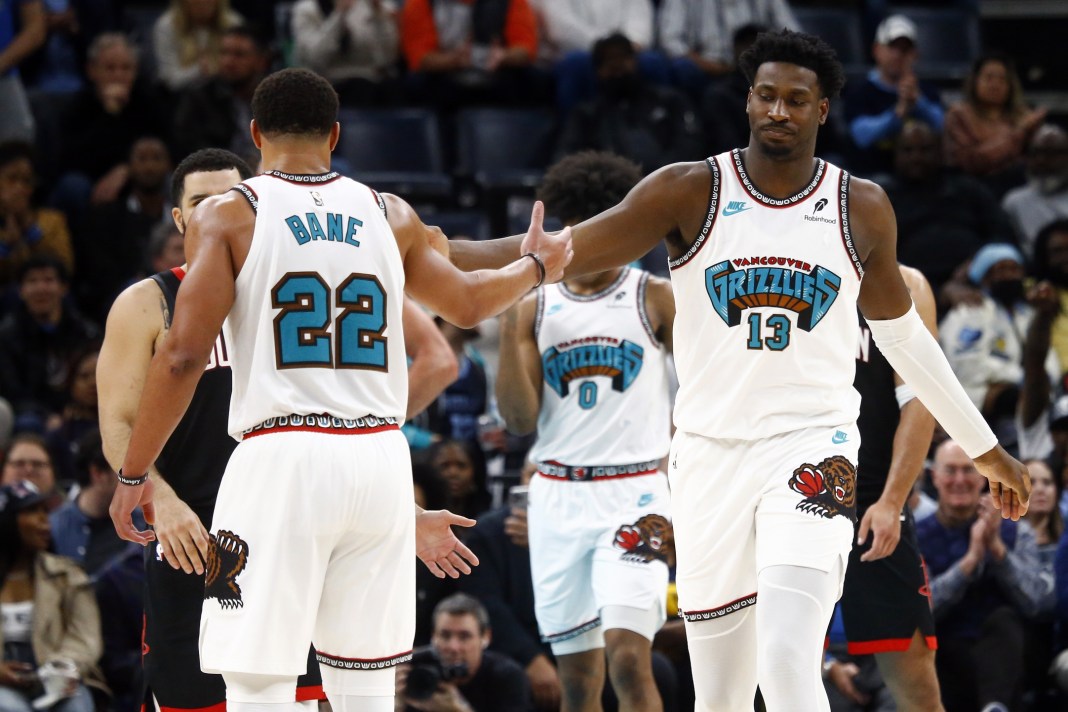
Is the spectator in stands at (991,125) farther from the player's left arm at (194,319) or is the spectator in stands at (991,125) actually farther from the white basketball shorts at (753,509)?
the player's left arm at (194,319)

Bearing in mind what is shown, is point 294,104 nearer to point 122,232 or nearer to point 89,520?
point 89,520

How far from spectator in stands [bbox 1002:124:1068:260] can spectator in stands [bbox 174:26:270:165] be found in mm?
5915

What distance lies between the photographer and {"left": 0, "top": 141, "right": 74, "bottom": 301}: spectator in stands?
11.4 m

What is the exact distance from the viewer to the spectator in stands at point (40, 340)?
10.7 m

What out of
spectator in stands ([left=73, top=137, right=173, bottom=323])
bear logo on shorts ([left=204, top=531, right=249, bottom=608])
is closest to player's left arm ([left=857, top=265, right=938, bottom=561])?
bear logo on shorts ([left=204, top=531, right=249, bottom=608])

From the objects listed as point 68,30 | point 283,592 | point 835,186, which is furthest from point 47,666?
point 68,30

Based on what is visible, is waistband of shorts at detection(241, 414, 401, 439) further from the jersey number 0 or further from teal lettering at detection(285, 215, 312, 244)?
teal lettering at detection(285, 215, 312, 244)

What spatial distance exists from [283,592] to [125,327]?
4.42 feet

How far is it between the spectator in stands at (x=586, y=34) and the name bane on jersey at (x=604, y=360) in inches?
240

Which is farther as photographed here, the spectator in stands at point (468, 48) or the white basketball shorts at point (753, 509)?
the spectator in stands at point (468, 48)

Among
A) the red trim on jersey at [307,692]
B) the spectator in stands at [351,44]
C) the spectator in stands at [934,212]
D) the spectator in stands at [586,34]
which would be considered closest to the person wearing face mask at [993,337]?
the spectator in stands at [934,212]

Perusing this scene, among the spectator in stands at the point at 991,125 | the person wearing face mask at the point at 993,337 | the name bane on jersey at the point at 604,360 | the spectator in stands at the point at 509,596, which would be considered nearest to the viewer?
the name bane on jersey at the point at 604,360

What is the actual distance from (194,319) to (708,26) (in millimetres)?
9628

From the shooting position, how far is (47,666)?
817 centimetres
